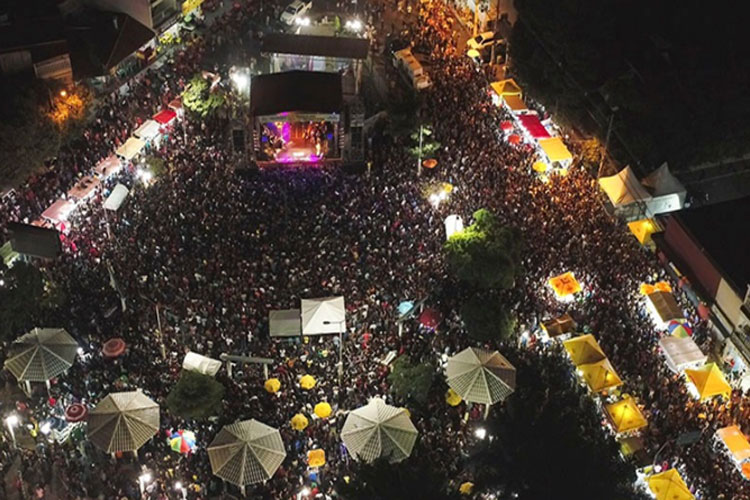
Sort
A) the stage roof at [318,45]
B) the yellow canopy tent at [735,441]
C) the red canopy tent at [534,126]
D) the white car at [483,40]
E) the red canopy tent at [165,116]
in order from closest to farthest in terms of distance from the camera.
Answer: the yellow canopy tent at [735,441]
the red canopy tent at [534,126]
the red canopy tent at [165,116]
the stage roof at [318,45]
the white car at [483,40]

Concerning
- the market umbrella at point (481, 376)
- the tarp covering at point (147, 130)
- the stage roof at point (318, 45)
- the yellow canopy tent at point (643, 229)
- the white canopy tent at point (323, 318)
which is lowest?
the market umbrella at point (481, 376)

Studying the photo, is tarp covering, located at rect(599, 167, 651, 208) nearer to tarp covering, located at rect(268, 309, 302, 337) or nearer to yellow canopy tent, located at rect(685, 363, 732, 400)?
yellow canopy tent, located at rect(685, 363, 732, 400)

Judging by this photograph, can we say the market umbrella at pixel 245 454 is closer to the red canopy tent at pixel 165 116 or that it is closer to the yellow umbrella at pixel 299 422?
the yellow umbrella at pixel 299 422

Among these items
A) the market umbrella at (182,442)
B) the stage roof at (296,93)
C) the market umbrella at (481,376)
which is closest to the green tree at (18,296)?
the market umbrella at (182,442)

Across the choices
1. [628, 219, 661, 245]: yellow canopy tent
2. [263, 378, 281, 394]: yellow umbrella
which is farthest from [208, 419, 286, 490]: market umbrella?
[628, 219, 661, 245]: yellow canopy tent

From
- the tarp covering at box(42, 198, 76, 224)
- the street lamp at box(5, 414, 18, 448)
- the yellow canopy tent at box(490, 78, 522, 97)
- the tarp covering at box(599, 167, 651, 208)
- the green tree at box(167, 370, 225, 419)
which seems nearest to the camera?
the green tree at box(167, 370, 225, 419)

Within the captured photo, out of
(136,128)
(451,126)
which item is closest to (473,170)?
(451,126)
